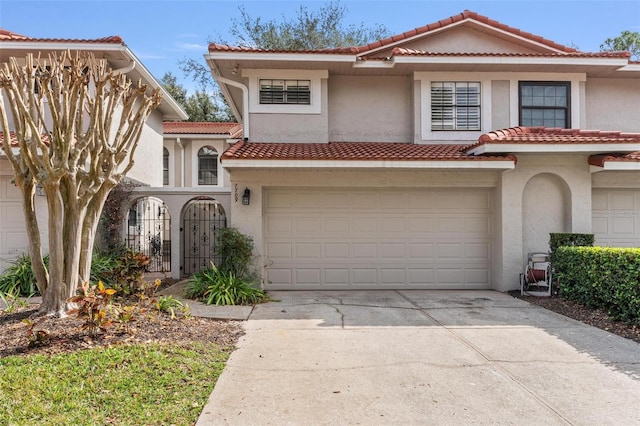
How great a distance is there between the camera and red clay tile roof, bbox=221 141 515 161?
912 centimetres

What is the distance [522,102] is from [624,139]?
104 inches

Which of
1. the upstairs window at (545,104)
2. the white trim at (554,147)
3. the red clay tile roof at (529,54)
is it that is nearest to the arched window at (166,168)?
the red clay tile roof at (529,54)

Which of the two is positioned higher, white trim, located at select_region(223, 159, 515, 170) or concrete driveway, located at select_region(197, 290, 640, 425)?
white trim, located at select_region(223, 159, 515, 170)

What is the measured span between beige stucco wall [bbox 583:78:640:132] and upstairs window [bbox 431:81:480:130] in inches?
124

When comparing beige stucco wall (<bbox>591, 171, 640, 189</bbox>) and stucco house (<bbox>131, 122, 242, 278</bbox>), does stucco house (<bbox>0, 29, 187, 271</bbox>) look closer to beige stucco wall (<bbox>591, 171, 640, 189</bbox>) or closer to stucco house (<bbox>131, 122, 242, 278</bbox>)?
stucco house (<bbox>131, 122, 242, 278</bbox>)

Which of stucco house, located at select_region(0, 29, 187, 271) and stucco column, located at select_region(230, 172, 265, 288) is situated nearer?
stucco column, located at select_region(230, 172, 265, 288)

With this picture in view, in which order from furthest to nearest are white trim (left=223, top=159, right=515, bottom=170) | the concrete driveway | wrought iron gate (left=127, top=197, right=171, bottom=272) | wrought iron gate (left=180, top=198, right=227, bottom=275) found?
wrought iron gate (left=127, top=197, right=171, bottom=272) < wrought iron gate (left=180, top=198, right=227, bottom=275) < white trim (left=223, top=159, right=515, bottom=170) < the concrete driveway

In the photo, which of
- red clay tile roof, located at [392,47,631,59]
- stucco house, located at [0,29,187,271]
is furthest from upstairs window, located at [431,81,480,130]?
stucco house, located at [0,29,187,271]

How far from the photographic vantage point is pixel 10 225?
10445mm

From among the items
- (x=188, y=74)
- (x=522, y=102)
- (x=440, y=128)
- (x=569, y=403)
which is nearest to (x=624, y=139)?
(x=522, y=102)

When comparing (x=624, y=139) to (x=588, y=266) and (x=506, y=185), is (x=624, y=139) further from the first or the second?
(x=588, y=266)

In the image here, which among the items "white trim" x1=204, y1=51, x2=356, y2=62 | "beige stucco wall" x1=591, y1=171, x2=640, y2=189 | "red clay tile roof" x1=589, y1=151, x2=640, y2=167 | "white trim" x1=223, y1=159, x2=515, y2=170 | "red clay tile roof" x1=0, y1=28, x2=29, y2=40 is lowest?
"beige stucco wall" x1=591, y1=171, x2=640, y2=189

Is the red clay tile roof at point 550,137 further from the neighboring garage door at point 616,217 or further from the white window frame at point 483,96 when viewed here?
the neighboring garage door at point 616,217

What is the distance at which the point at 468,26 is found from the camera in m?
11.8
